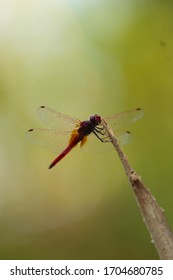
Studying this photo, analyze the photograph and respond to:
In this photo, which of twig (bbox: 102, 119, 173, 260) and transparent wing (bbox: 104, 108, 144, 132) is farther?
transparent wing (bbox: 104, 108, 144, 132)

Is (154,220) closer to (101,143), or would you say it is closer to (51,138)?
(101,143)

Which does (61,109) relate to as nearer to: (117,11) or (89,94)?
(89,94)

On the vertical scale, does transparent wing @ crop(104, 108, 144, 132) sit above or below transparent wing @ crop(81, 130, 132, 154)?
above

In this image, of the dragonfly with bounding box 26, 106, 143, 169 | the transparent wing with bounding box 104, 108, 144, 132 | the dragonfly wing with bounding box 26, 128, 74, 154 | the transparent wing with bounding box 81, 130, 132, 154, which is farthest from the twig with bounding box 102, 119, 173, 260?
the dragonfly wing with bounding box 26, 128, 74, 154

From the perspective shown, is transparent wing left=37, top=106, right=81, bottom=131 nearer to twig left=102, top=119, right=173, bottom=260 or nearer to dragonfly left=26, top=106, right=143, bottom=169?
dragonfly left=26, top=106, right=143, bottom=169

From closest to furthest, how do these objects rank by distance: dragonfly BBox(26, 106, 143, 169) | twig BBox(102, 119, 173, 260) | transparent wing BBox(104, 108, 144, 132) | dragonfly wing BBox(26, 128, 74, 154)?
twig BBox(102, 119, 173, 260) < dragonfly BBox(26, 106, 143, 169) < transparent wing BBox(104, 108, 144, 132) < dragonfly wing BBox(26, 128, 74, 154)

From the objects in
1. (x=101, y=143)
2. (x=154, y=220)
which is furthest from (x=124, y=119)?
(x=154, y=220)

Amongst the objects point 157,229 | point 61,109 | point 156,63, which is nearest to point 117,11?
point 156,63

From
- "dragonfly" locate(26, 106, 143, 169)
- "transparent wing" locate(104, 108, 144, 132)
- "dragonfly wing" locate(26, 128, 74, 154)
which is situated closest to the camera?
"dragonfly" locate(26, 106, 143, 169)
